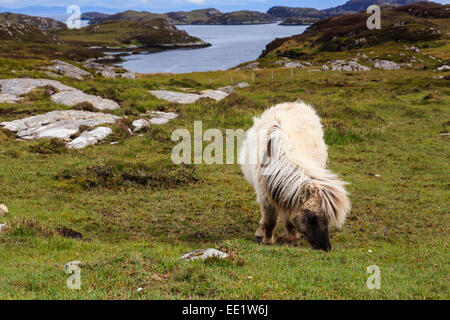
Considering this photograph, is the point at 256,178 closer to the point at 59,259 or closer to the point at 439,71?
the point at 59,259

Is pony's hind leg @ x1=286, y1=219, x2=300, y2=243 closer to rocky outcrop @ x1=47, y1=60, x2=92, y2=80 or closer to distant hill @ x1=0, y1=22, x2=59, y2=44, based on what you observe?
rocky outcrop @ x1=47, y1=60, x2=92, y2=80

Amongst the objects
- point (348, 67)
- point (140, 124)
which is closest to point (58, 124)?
point (140, 124)

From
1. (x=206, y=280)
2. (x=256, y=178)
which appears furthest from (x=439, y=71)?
(x=206, y=280)

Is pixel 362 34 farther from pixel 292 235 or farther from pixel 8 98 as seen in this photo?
pixel 292 235

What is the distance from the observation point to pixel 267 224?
7.75 metres

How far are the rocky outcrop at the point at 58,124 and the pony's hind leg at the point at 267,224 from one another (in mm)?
11053

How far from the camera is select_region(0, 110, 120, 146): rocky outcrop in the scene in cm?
1702

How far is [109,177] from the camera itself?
12.3 m

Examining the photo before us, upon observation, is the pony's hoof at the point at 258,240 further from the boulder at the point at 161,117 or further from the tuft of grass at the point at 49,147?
the boulder at the point at 161,117

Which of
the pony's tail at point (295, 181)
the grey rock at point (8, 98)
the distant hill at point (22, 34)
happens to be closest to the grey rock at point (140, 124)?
the grey rock at point (8, 98)

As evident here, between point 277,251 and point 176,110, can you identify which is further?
point 176,110

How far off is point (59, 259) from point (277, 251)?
3.91 m

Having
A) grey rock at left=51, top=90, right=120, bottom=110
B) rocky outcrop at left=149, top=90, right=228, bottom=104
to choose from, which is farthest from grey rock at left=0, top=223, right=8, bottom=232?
rocky outcrop at left=149, top=90, right=228, bottom=104
